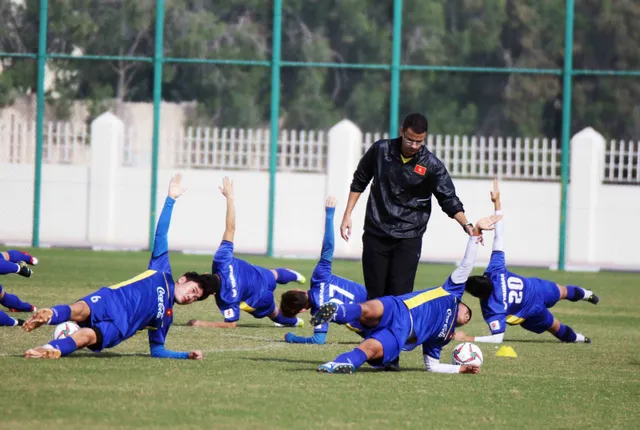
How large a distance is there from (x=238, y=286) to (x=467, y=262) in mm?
3239

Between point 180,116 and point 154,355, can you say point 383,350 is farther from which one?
point 180,116

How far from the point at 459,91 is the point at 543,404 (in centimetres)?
1762

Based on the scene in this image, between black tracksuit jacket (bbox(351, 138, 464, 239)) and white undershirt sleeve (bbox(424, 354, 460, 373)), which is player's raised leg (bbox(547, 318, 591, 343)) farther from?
white undershirt sleeve (bbox(424, 354, 460, 373))

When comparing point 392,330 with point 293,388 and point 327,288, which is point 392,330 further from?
point 327,288

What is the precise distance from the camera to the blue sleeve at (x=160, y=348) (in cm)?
946

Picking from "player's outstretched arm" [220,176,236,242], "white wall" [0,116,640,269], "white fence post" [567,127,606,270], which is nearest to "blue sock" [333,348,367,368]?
"player's outstretched arm" [220,176,236,242]

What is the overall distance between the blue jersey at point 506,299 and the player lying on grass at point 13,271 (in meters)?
4.52

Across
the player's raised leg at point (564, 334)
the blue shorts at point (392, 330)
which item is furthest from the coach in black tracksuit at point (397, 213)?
the player's raised leg at point (564, 334)

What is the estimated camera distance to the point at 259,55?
2477 centimetres

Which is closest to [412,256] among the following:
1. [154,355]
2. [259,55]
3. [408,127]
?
[408,127]

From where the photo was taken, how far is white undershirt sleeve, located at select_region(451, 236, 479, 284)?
926 centimetres

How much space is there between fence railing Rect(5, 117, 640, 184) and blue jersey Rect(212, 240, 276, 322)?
13184 mm

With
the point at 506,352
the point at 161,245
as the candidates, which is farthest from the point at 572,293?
the point at 161,245

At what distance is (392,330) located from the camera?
29.1 ft
